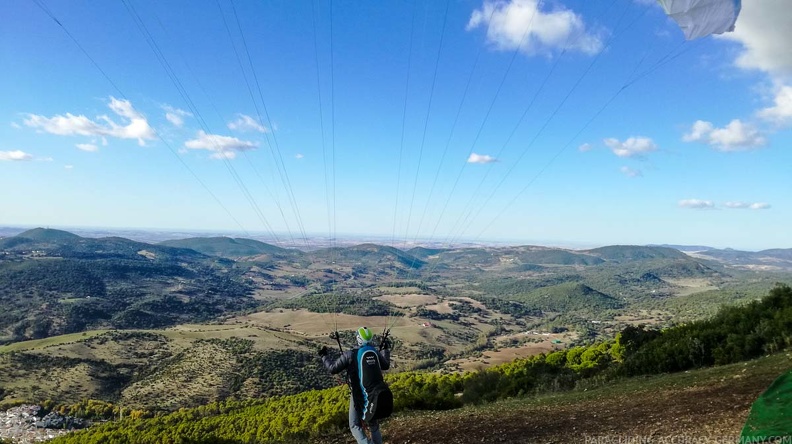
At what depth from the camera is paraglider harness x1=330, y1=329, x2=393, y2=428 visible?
7094 mm

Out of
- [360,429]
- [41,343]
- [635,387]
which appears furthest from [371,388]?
[41,343]

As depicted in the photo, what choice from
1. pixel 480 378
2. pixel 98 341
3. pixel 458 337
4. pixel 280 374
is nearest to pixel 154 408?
pixel 280 374

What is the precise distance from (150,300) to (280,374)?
420ft

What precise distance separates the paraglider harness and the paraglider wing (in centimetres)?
828

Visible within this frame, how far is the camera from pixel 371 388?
7.25 metres

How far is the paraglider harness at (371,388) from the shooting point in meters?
7.09

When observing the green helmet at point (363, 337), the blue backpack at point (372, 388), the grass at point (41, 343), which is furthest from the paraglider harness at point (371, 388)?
the grass at point (41, 343)

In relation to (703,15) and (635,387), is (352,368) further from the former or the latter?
(635,387)

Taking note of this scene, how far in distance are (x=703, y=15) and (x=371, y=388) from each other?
9.02 meters

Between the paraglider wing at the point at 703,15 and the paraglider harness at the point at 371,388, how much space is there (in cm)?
828

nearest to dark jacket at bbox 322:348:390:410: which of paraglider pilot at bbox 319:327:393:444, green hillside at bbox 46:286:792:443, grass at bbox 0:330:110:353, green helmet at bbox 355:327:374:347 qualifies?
paraglider pilot at bbox 319:327:393:444

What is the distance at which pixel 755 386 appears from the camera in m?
10.6

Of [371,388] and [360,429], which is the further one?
[360,429]

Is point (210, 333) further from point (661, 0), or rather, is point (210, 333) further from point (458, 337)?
point (661, 0)
